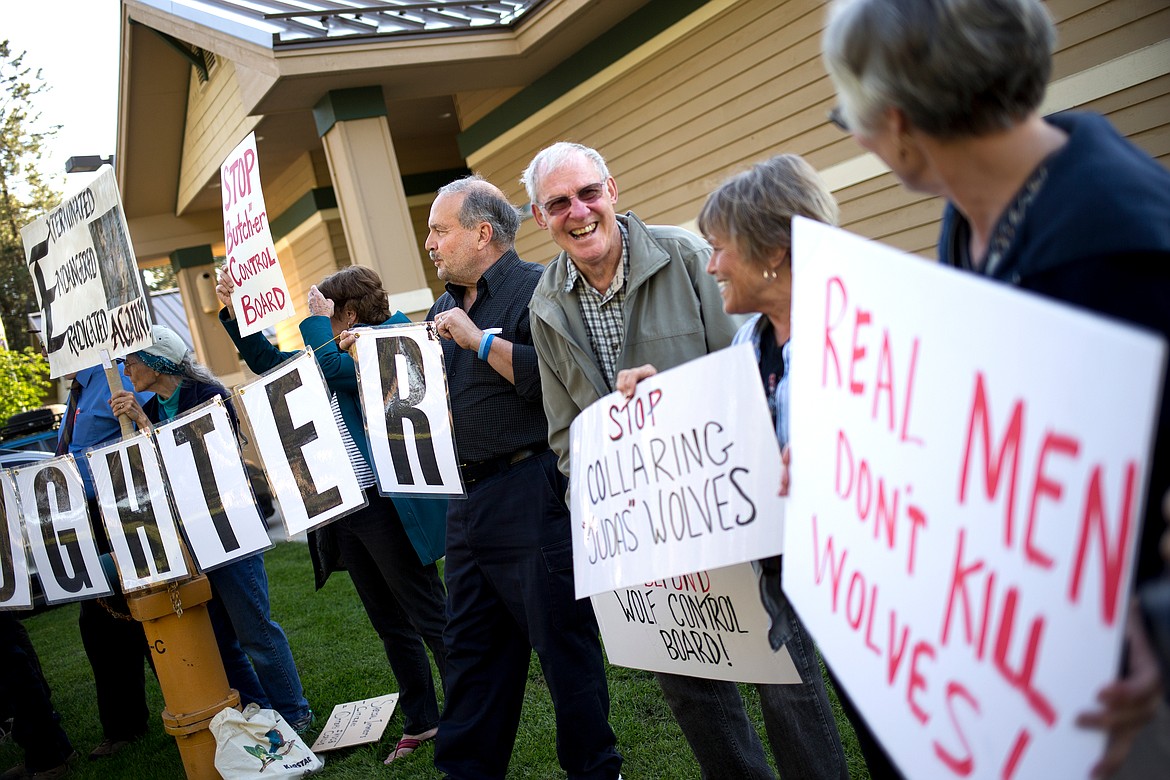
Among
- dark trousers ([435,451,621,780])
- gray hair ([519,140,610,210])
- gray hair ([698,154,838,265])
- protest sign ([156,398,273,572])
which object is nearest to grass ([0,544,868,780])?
dark trousers ([435,451,621,780])

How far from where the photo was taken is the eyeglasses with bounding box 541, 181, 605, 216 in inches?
111

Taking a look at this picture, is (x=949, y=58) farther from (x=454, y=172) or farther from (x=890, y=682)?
(x=454, y=172)

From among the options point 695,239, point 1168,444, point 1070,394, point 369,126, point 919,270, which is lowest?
point 1168,444

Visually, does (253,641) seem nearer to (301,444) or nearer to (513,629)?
(301,444)

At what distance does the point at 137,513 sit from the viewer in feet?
14.3

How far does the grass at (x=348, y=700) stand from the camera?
3949 millimetres

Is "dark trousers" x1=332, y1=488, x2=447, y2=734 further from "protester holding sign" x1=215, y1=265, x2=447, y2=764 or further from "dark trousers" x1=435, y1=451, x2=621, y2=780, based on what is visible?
"dark trousers" x1=435, y1=451, x2=621, y2=780

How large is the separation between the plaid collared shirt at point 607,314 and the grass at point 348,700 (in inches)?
66.1

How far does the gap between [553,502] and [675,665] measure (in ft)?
2.37

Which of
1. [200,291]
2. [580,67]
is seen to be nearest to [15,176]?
[200,291]

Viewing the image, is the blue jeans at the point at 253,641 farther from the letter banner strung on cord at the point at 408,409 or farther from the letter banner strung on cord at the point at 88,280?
the letter banner strung on cord at the point at 408,409

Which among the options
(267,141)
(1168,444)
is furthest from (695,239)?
(267,141)

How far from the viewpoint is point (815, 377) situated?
165cm

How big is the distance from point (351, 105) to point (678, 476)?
788 centimetres
